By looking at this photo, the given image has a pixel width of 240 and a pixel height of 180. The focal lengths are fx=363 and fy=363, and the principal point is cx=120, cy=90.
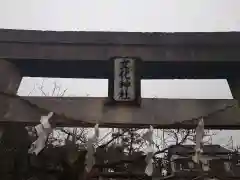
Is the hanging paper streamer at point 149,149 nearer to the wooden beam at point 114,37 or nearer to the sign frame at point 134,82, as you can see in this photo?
the sign frame at point 134,82

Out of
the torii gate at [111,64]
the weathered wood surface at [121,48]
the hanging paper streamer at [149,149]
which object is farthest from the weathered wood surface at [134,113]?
the weathered wood surface at [121,48]

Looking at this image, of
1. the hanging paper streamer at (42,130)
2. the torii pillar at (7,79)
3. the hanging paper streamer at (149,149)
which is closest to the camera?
the hanging paper streamer at (42,130)

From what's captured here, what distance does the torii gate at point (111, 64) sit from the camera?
4762mm

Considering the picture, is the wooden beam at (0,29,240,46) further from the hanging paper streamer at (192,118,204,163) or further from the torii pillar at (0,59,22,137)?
the hanging paper streamer at (192,118,204,163)

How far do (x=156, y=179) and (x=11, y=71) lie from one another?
178 inches

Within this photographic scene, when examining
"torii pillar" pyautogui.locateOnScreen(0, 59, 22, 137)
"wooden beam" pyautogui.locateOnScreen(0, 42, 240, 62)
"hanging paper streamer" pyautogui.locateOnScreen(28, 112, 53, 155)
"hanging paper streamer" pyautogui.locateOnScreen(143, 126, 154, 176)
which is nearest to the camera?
"hanging paper streamer" pyautogui.locateOnScreen(28, 112, 53, 155)

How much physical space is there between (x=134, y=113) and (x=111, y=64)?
2.52ft

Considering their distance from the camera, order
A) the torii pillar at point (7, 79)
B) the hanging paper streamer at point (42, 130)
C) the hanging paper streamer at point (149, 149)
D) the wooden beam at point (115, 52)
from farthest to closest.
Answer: the wooden beam at point (115, 52), the torii pillar at point (7, 79), the hanging paper streamer at point (149, 149), the hanging paper streamer at point (42, 130)

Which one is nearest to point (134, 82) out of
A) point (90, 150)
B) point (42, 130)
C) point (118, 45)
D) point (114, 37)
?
point (118, 45)

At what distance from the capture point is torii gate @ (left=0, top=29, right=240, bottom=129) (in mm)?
4762

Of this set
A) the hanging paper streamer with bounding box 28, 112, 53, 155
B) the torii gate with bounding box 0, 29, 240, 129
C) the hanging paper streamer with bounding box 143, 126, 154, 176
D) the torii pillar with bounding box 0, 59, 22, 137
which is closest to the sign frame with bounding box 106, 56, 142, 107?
the torii gate with bounding box 0, 29, 240, 129

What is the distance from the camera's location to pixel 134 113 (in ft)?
15.6

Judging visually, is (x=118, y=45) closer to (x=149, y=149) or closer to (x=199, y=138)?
(x=149, y=149)

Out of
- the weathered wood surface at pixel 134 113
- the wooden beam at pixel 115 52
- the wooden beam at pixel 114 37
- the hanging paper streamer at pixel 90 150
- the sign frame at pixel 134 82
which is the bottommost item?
the hanging paper streamer at pixel 90 150
